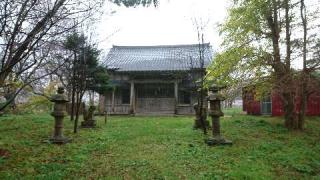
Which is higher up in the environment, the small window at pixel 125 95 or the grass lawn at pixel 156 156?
the small window at pixel 125 95

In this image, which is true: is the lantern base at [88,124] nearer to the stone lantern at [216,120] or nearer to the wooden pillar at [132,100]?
the stone lantern at [216,120]

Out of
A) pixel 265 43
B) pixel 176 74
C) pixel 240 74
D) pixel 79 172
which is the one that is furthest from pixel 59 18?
pixel 176 74

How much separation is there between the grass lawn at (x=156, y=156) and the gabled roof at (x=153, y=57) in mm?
12400

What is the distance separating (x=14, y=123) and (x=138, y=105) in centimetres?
1280

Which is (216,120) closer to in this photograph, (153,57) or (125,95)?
(125,95)

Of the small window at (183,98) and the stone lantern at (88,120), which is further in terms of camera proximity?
the small window at (183,98)

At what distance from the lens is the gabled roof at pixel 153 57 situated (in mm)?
25609

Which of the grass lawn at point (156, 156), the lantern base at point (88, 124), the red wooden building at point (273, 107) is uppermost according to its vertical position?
the red wooden building at point (273, 107)

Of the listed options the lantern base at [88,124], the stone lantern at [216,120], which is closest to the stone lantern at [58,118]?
the lantern base at [88,124]

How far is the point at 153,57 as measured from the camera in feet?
94.8

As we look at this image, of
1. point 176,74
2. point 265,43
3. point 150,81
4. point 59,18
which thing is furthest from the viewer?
point 150,81

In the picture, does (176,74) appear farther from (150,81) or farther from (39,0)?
(39,0)

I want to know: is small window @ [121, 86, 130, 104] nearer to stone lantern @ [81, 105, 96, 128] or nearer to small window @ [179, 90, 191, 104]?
small window @ [179, 90, 191, 104]

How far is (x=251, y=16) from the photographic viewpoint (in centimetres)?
1449
